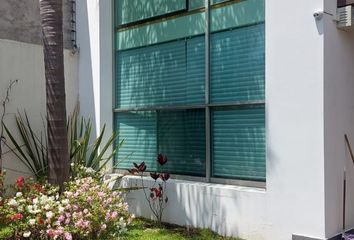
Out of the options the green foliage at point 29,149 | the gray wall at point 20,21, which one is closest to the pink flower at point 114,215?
the green foliage at point 29,149

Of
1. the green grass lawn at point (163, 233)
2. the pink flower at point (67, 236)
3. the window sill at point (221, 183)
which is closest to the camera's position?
the pink flower at point (67, 236)

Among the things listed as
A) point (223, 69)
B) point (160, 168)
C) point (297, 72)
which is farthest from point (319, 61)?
point (160, 168)

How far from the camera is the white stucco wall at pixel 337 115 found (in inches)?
209

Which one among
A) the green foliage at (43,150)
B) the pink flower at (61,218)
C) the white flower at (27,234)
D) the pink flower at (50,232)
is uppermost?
the green foliage at (43,150)

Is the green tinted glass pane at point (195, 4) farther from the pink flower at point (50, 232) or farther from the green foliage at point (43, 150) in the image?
the pink flower at point (50, 232)

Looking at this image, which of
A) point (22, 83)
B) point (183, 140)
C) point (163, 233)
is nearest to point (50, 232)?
point (163, 233)

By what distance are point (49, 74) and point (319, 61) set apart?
3.48 metres

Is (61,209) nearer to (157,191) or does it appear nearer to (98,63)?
(157,191)

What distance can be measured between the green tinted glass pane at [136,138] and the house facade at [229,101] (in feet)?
0.07

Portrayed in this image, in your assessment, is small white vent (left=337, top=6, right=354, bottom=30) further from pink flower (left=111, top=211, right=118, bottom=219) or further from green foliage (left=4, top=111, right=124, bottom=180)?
green foliage (left=4, top=111, right=124, bottom=180)

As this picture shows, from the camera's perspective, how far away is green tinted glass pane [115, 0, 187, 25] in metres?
7.44

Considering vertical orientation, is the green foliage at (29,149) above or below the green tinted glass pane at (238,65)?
below

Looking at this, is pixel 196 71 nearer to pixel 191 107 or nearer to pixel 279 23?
pixel 191 107

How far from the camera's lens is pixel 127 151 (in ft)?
27.2
